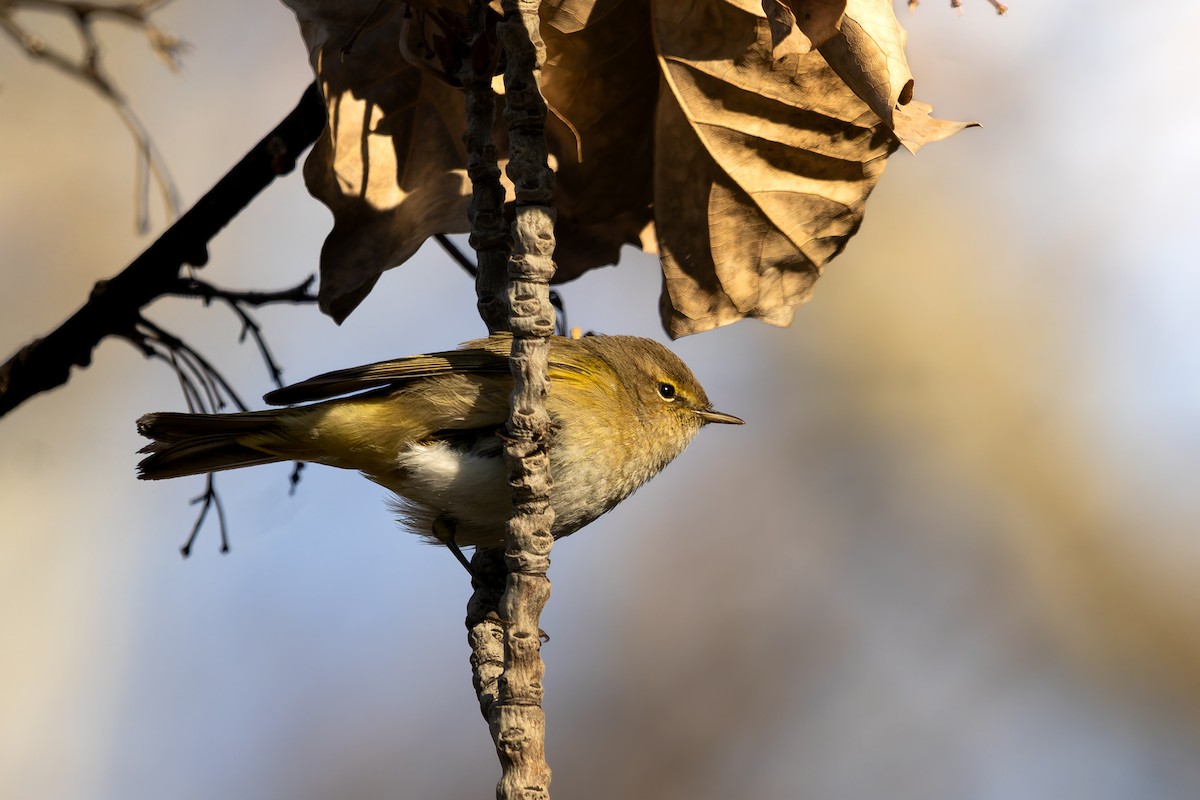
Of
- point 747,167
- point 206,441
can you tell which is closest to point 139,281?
point 206,441

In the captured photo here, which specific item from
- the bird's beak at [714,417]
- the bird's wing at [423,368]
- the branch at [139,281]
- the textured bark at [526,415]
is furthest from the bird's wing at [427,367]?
the bird's beak at [714,417]

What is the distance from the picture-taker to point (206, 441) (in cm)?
238

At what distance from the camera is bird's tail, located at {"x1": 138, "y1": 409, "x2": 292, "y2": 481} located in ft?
7.58

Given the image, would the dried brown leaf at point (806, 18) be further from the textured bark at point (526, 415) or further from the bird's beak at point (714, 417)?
the bird's beak at point (714, 417)

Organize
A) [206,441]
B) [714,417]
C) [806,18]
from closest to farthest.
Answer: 1. [806,18]
2. [206,441]
3. [714,417]

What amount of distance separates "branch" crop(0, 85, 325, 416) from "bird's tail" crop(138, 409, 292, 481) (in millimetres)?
199

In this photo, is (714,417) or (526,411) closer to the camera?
(526,411)

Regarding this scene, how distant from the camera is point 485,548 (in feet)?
7.97

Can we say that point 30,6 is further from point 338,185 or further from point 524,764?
point 524,764

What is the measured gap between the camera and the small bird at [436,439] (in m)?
2.35

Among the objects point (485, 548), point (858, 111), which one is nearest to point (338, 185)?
point (485, 548)

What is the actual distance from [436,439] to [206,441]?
0.49 meters

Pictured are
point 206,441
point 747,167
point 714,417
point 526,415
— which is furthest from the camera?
point 714,417

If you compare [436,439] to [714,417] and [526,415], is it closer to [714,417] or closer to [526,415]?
[526,415]
